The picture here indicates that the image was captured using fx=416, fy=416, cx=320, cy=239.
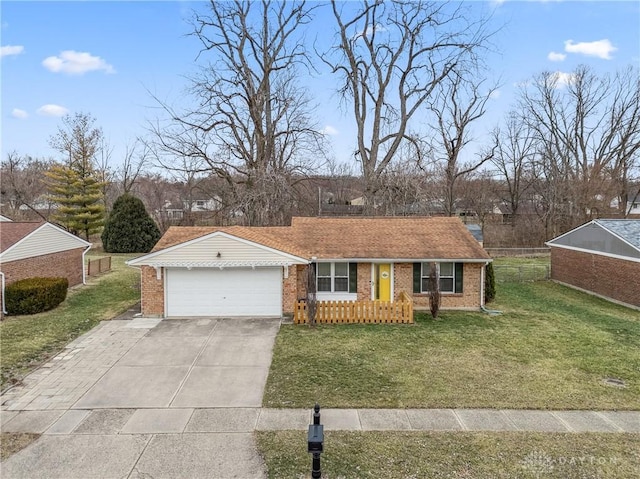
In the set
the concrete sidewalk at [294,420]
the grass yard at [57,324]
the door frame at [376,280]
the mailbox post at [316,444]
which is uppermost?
the door frame at [376,280]

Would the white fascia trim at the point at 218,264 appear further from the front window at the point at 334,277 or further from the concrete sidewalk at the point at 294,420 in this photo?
the concrete sidewalk at the point at 294,420

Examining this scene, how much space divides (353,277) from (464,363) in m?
6.19

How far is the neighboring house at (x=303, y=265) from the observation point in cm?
1419

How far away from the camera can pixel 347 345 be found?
11555mm

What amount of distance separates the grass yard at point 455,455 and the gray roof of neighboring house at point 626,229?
13634mm

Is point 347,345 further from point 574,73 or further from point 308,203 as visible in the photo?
point 574,73

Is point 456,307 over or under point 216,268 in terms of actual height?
under

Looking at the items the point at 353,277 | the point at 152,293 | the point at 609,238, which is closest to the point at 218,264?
the point at 152,293

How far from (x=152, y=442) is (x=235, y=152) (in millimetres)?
22594

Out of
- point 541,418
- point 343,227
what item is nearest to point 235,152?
point 343,227

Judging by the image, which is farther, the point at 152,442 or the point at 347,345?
the point at 347,345

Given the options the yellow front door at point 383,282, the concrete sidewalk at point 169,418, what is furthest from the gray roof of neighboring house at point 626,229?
the concrete sidewalk at point 169,418

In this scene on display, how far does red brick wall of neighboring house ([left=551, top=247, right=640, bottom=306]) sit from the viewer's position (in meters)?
17.4

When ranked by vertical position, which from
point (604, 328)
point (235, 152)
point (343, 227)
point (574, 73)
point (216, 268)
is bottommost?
point (604, 328)
